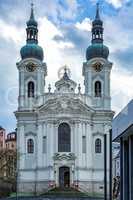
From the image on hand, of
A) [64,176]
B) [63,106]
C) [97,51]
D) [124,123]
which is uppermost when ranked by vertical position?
[97,51]

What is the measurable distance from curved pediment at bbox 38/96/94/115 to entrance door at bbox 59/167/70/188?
24.4ft

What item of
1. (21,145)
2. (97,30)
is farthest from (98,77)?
(21,145)

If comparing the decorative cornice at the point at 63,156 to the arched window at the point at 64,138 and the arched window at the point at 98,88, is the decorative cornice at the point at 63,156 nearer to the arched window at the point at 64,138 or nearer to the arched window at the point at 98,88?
the arched window at the point at 64,138

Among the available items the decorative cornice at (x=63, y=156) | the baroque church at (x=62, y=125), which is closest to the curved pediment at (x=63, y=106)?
the baroque church at (x=62, y=125)

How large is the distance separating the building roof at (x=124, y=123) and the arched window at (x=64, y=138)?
55.8 metres

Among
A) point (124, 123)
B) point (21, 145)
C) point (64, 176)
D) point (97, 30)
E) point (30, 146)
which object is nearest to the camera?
point (124, 123)

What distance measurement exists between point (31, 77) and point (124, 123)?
2505 inches

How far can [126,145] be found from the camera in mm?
22016

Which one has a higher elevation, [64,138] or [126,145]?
[64,138]

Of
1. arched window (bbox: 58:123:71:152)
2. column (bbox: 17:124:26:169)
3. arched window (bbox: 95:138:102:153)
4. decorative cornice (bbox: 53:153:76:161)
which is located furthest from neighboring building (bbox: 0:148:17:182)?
arched window (bbox: 95:138:102:153)

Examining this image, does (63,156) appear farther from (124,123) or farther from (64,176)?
(124,123)

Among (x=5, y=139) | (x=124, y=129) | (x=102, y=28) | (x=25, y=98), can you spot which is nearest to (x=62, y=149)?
(x=25, y=98)

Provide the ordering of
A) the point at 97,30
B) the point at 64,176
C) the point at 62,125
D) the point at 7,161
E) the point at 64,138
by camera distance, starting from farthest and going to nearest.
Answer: the point at 97,30
the point at 62,125
the point at 64,138
the point at 64,176
the point at 7,161

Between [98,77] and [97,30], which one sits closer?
[98,77]
